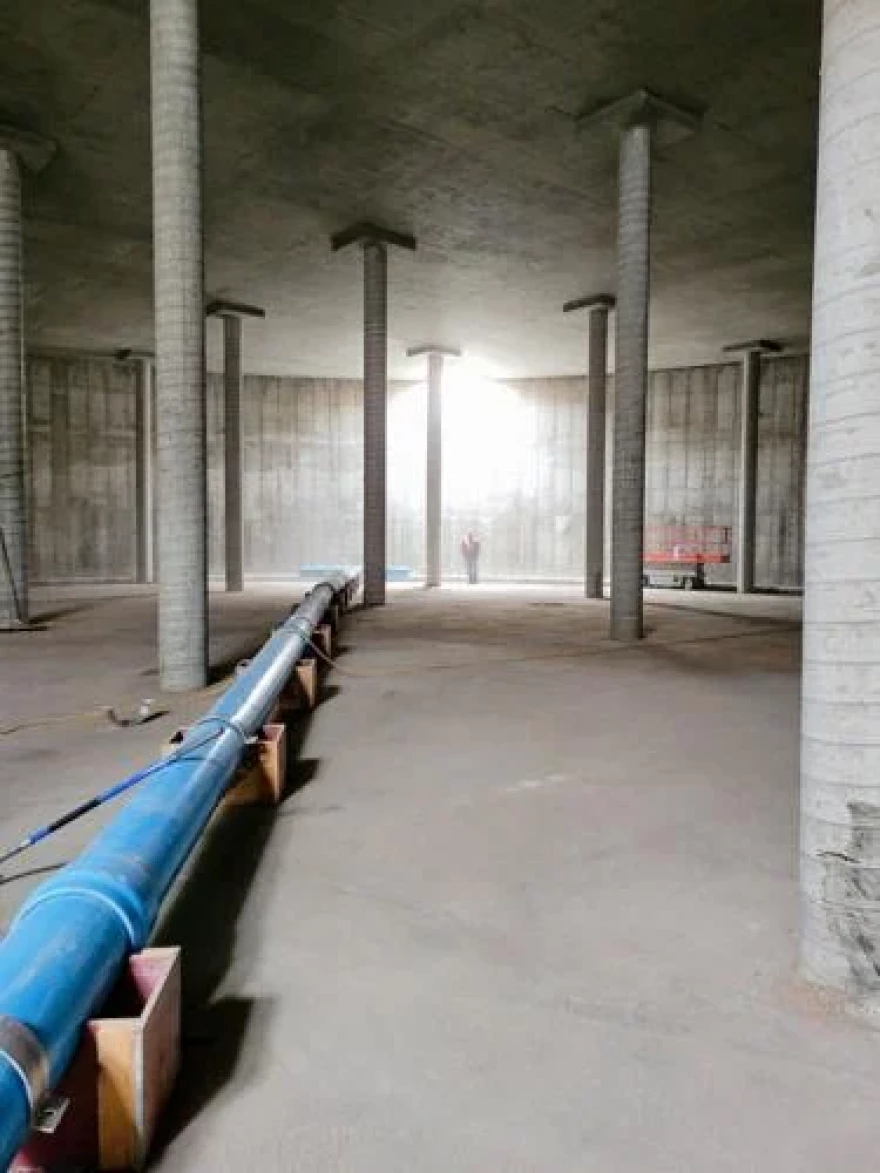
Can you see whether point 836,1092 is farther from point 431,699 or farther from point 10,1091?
point 431,699

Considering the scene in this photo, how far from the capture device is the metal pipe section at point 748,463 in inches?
939

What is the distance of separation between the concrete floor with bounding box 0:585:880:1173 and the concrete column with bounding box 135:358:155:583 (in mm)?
20151

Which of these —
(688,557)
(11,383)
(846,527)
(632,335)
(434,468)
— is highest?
(632,335)

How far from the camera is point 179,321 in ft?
23.6

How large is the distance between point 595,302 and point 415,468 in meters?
10.4

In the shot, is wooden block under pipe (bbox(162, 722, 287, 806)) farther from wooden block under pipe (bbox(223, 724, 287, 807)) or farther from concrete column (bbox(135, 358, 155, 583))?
concrete column (bbox(135, 358, 155, 583))

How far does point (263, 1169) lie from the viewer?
73.8 inches

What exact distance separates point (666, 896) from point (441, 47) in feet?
33.2

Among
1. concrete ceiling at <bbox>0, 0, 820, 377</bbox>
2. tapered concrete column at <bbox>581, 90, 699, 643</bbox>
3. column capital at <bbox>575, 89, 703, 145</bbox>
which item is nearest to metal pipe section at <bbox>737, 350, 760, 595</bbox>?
concrete ceiling at <bbox>0, 0, 820, 377</bbox>

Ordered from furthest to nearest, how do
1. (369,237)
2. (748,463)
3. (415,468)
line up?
(415,468) → (748,463) → (369,237)

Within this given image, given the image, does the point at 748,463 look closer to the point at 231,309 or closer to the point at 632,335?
the point at 632,335

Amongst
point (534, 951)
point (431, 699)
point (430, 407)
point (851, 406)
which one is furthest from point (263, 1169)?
point (430, 407)

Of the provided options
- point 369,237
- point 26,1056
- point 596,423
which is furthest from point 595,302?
point 26,1056

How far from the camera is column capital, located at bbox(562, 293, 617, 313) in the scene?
1939cm
